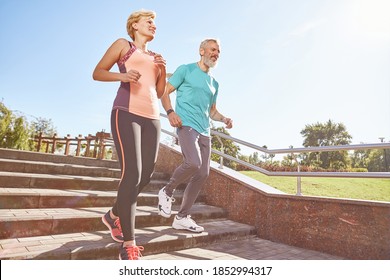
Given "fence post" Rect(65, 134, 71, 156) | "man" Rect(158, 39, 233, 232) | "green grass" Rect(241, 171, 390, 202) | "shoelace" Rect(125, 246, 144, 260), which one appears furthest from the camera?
"fence post" Rect(65, 134, 71, 156)

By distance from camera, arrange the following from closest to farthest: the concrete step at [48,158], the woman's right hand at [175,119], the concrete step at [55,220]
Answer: the concrete step at [55,220] → the woman's right hand at [175,119] → the concrete step at [48,158]

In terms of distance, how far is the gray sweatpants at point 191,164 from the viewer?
315cm

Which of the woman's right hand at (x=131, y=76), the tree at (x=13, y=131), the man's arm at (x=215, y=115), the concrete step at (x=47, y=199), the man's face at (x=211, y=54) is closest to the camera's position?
the woman's right hand at (x=131, y=76)

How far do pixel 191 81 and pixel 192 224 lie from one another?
5.64 feet

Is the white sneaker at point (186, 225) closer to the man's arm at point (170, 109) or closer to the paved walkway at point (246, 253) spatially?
the paved walkway at point (246, 253)

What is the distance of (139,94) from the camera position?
2.41 meters

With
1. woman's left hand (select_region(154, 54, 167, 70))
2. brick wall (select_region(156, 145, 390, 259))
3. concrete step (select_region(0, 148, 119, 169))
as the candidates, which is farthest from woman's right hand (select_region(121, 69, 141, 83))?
concrete step (select_region(0, 148, 119, 169))

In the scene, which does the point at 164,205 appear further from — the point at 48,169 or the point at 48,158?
the point at 48,158

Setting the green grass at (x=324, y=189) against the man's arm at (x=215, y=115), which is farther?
the green grass at (x=324, y=189)

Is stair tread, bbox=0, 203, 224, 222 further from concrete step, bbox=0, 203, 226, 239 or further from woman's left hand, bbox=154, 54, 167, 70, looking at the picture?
woman's left hand, bbox=154, 54, 167, 70

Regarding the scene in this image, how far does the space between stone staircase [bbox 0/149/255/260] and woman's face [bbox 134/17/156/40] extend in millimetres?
1909

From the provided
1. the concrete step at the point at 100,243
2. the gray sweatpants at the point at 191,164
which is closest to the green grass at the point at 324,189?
the concrete step at the point at 100,243

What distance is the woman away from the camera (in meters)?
2.12
